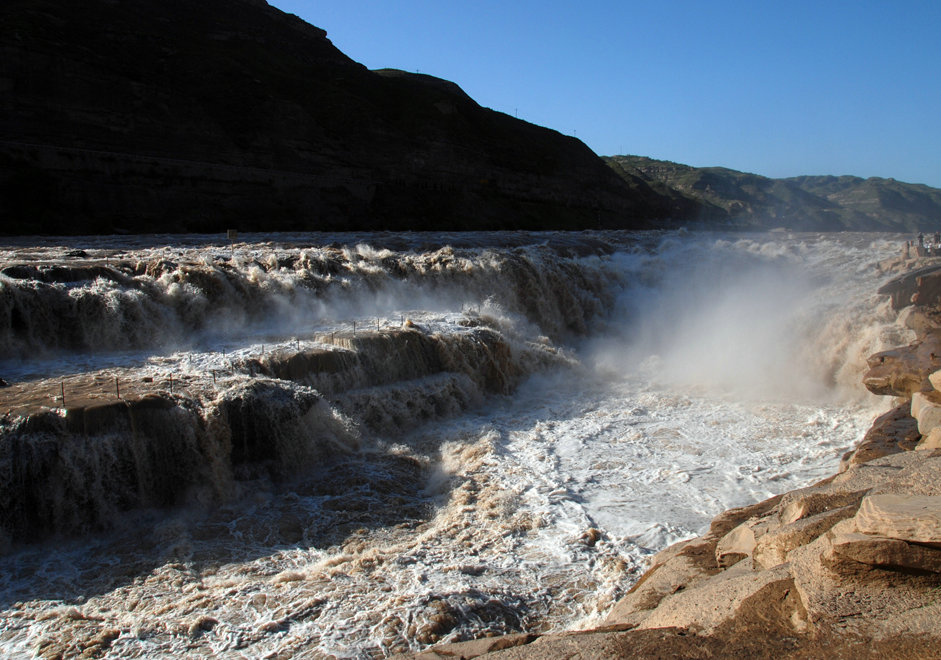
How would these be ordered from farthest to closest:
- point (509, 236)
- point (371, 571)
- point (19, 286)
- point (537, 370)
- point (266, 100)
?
point (266, 100)
point (509, 236)
point (537, 370)
point (19, 286)
point (371, 571)

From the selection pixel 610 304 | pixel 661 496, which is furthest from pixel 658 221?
pixel 661 496

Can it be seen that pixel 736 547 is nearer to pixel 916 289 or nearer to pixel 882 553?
pixel 882 553

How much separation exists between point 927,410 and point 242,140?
1304 inches

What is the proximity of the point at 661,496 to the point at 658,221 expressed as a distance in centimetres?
5009

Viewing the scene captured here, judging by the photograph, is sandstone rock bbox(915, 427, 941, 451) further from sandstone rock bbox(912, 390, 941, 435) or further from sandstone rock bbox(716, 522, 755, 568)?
sandstone rock bbox(716, 522, 755, 568)

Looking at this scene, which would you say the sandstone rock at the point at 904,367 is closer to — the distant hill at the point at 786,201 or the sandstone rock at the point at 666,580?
the sandstone rock at the point at 666,580

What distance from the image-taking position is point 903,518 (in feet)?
10.6

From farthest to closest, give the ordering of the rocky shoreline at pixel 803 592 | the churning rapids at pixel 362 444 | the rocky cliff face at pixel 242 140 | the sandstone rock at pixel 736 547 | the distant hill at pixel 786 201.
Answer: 1. the distant hill at pixel 786 201
2. the rocky cliff face at pixel 242 140
3. the churning rapids at pixel 362 444
4. the sandstone rock at pixel 736 547
5. the rocky shoreline at pixel 803 592

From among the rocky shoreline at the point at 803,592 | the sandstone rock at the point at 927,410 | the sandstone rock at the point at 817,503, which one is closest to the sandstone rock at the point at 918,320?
the sandstone rock at the point at 927,410

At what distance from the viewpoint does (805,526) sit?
414 cm

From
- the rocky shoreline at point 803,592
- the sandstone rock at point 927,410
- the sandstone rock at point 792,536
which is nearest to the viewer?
the rocky shoreline at point 803,592

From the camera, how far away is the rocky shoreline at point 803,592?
3051 millimetres

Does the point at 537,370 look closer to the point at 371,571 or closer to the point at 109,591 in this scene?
the point at 371,571

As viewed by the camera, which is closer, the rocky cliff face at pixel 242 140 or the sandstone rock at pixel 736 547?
the sandstone rock at pixel 736 547
